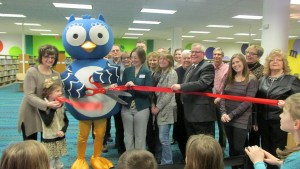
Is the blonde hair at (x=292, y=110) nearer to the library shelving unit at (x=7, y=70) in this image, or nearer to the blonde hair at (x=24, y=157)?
the blonde hair at (x=24, y=157)

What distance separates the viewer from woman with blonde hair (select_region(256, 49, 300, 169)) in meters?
2.98

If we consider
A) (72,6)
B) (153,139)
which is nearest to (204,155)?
(153,139)

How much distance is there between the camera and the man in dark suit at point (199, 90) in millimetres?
3260

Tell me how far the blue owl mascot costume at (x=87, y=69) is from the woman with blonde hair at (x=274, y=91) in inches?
66.2

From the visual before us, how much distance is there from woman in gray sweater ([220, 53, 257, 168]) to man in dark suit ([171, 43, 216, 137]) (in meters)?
0.20

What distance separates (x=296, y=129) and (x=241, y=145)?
1497 millimetres

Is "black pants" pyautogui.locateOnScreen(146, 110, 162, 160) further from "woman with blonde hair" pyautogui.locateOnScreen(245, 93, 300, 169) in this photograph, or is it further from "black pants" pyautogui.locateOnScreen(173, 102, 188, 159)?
"woman with blonde hair" pyautogui.locateOnScreen(245, 93, 300, 169)

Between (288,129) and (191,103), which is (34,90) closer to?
(191,103)

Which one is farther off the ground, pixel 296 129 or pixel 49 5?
pixel 49 5

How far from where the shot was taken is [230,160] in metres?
3.09

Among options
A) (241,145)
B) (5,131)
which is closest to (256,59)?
(241,145)

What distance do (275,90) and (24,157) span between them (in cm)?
253

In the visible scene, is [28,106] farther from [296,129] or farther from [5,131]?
[5,131]

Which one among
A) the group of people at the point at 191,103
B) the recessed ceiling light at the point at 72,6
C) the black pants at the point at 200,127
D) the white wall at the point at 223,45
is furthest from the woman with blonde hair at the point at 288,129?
the white wall at the point at 223,45
